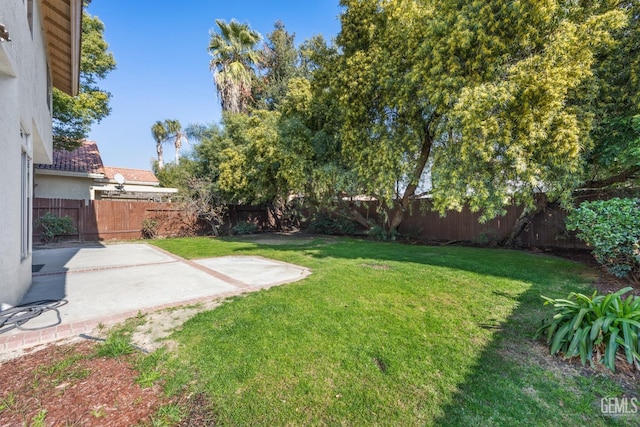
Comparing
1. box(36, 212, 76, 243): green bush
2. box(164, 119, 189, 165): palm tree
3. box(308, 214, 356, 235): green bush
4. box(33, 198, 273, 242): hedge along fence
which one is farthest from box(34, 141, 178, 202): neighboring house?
box(164, 119, 189, 165): palm tree

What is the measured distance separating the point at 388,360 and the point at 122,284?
521 cm

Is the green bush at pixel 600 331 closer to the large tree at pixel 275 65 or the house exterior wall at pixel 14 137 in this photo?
the house exterior wall at pixel 14 137

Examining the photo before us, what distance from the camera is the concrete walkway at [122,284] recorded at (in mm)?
3617

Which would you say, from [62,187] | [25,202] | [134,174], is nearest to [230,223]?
[62,187]

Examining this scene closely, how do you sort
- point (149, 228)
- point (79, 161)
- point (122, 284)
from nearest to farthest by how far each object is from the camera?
point (122, 284)
point (149, 228)
point (79, 161)

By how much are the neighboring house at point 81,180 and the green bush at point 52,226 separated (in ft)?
4.79

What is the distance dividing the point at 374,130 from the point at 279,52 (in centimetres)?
1627

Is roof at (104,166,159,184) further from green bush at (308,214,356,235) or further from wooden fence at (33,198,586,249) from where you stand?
green bush at (308,214,356,235)

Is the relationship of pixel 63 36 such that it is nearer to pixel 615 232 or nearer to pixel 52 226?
pixel 52 226

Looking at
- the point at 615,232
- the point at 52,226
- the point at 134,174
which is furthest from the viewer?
the point at 134,174

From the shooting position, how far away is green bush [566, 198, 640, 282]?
16.1ft

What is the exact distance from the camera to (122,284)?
5527 mm

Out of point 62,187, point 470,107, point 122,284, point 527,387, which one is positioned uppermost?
point 470,107

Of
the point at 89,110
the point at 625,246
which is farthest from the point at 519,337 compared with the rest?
the point at 89,110
